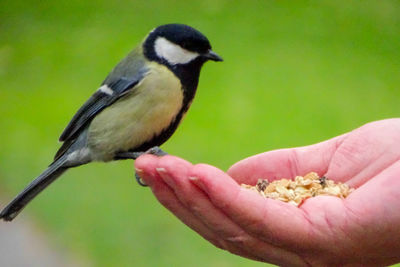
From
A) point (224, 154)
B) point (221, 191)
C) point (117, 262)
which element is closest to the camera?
point (221, 191)

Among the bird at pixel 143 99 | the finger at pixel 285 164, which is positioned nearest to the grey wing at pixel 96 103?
the bird at pixel 143 99

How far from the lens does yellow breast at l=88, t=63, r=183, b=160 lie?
100 cm

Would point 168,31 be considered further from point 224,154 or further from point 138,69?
point 224,154

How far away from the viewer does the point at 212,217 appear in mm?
760

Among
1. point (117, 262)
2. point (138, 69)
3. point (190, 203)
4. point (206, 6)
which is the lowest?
point (117, 262)

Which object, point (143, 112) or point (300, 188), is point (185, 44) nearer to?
point (143, 112)

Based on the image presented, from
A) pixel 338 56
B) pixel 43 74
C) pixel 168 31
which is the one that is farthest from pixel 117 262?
pixel 338 56

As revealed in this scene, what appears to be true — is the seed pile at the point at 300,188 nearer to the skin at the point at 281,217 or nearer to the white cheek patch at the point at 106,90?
the skin at the point at 281,217

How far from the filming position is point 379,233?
808mm

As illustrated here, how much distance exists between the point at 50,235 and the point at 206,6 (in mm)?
682

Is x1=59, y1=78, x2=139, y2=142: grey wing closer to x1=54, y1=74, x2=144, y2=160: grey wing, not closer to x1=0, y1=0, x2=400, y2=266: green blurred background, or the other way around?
x1=54, y1=74, x2=144, y2=160: grey wing

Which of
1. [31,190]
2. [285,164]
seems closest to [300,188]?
[285,164]

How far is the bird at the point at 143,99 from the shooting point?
3.29ft

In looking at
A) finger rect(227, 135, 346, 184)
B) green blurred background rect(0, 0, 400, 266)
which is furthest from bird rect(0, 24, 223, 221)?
green blurred background rect(0, 0, 400, 266)
